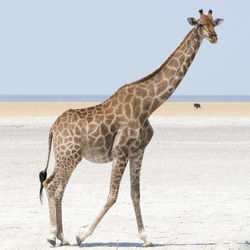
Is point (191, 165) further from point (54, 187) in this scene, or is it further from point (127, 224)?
point (54, 187)

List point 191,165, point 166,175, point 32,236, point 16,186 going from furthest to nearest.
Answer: point 191,165
point 166,175
point 16,186
point 32,236

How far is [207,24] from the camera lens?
27.6 ft

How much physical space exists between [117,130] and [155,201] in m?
4.19

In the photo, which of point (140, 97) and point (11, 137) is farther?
point (11, 137)

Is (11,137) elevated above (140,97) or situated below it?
below

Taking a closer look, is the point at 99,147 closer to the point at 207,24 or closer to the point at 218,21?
the point at 207,24

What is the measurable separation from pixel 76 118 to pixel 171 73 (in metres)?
1.39

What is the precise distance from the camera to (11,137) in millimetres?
27047

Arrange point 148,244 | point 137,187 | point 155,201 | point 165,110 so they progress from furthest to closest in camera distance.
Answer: point 165,110
point 155,201
point 137,187
point 148,244

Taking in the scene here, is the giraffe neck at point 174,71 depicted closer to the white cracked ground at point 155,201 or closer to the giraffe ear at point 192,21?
the giraffe ear at point 192,21

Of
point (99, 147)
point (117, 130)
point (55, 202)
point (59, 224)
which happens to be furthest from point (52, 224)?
point (117, 130)

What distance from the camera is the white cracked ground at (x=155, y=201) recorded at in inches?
361

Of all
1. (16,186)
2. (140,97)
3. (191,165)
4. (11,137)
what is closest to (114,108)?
(140,97)

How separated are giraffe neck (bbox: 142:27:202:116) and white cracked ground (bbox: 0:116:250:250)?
1979 millimetres
